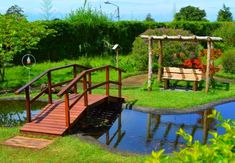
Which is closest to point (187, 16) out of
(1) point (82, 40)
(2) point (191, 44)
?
(1) point (82, 40)

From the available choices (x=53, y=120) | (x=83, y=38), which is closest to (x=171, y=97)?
(x=53, y=120)

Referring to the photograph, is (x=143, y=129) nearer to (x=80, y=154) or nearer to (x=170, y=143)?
(x=170, y=143)

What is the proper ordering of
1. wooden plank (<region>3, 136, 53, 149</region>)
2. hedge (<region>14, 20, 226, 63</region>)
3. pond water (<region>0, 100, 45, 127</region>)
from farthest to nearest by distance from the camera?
hedge (<region>14, 20, 226, 63</region>) → pond water (<region>0, 100, 45, 127</region>) → wooden plank (<region>3, 136, 53, 149</region>)

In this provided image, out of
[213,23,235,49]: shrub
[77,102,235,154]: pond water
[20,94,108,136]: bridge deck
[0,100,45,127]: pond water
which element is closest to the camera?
[77,102,235,154]: pond water

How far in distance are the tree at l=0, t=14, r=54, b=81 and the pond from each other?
3524 mm

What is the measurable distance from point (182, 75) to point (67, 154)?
8.65 meters

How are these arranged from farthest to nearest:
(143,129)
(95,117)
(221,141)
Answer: (95,117) → (143,129) → (221,141)

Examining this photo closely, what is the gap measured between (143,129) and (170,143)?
1.42 metres

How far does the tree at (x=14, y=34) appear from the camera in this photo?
1647 cm

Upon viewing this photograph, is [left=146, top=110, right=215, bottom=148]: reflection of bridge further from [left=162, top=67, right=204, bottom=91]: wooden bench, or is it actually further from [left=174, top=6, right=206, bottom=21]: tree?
[left=174, top=6, right=206, bottom=21]: tree

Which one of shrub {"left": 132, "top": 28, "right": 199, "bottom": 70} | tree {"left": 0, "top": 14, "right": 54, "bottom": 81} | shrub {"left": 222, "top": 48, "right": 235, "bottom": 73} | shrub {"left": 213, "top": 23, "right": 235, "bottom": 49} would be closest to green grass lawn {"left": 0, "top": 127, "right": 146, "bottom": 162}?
tree {"left": 0, "top": 14, "right": 54, "bottom": 81}

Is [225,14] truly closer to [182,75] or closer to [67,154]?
[182,75]

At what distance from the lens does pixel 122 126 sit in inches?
445

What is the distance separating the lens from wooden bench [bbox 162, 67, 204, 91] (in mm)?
15492
